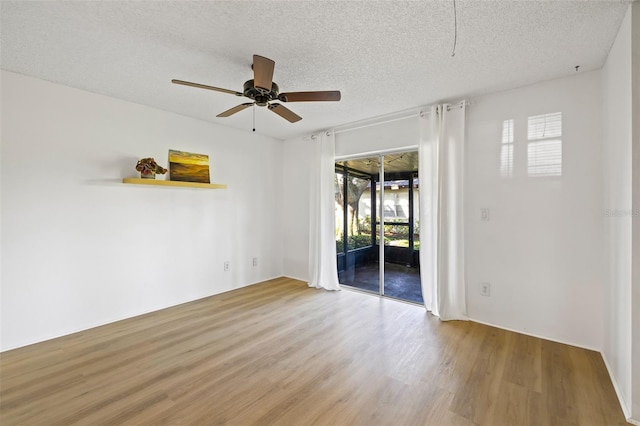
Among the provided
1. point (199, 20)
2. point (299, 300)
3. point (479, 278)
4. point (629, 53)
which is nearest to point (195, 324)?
point (299, 300)

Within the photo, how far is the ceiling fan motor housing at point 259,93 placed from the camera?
7.49 feet

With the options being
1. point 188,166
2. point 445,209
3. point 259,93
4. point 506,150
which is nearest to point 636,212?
point 506,150

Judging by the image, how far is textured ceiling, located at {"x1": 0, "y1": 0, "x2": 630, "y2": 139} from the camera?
5.93ft

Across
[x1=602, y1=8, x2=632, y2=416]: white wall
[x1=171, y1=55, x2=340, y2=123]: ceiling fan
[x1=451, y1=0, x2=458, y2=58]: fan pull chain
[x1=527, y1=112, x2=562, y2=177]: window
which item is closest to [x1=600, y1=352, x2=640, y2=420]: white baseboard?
[x1=602, y1=8, x2=632, y2=416]: white wall

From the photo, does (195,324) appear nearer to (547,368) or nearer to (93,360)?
(93,360)

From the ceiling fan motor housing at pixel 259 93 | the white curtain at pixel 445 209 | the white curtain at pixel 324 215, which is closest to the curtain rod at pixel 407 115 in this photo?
the white curtain at pixel 445 209

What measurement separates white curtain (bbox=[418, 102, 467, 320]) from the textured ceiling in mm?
386

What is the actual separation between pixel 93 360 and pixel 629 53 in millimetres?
4702

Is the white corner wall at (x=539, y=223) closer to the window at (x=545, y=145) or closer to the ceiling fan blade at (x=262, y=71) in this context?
the window at (x=545, y=145)

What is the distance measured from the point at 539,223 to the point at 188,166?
168 inches

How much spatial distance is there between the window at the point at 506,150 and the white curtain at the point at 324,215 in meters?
2.32

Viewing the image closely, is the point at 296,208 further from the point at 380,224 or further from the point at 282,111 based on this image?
the point at 282,111

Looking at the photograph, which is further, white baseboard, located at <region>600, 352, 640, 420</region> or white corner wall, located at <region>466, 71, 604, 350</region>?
white corner wall, located at <region>466, 71, 604, 350</region>

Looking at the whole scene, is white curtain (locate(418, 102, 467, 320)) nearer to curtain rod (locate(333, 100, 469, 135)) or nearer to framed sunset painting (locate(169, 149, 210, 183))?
curtain rod (locate(333, 100, 469, 135))
